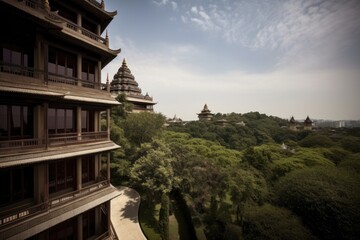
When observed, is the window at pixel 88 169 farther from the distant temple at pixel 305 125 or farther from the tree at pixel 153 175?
the distant temple at pixel 305 125

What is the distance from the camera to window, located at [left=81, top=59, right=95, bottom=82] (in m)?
11.8

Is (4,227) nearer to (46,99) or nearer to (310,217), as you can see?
(46,99)

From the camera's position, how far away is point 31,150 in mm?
8094

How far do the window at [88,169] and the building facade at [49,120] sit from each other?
2.7 inches

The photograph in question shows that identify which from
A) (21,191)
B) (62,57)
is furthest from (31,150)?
(62,57)

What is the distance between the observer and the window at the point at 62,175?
32.0 feet

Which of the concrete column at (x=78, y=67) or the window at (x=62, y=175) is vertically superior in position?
the concrete column at (x=78, y=67)

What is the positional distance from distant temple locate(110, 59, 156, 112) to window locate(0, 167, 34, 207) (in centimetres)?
3412

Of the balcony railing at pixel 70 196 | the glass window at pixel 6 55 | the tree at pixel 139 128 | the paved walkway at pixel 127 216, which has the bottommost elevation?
the paved walkway at pixel 127 216

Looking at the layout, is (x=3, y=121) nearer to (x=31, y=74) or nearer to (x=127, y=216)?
(x=31, y=74)

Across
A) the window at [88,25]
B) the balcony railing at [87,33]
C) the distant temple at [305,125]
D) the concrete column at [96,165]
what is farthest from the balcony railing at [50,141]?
the distant temple at [305,125]

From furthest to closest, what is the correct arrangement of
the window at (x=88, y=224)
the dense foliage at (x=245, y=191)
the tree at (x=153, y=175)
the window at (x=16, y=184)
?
the tree at (x=153, y=175)
the dense foliage at (x=245, y=191)
the window at (x=88, y=224)
the window at (x=16, y=184)

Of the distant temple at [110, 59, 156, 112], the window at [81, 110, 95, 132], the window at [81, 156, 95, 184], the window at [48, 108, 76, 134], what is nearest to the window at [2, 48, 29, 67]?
the window at [48, 108, 76, 134]

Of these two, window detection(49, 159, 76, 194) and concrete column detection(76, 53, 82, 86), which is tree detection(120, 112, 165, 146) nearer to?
window detection(49, 159, 76, 194)
